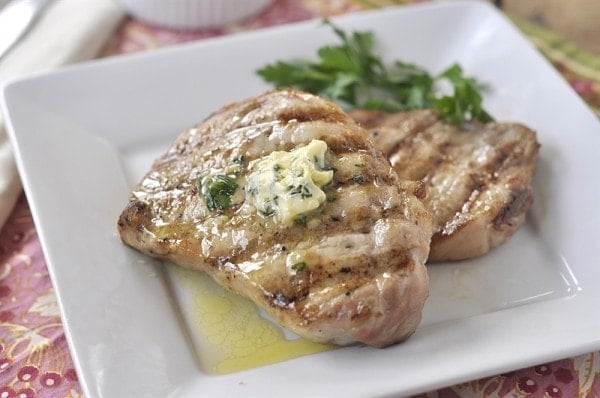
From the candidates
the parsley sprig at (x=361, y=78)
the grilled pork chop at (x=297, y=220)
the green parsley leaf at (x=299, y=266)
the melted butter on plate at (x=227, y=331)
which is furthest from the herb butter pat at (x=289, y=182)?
the parsley sprig at (x=361, y=78)

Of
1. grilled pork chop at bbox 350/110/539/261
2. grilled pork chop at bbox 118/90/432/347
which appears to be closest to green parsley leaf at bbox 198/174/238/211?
grilled pork chop at bbox 118/90/432/347

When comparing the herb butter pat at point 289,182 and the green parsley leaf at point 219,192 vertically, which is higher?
the herb butter pat at point 289,182

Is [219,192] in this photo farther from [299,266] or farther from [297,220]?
[299,266]

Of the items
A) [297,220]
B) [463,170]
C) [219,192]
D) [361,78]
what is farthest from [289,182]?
[361,78]

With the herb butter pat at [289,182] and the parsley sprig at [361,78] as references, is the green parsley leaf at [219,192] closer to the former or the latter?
the herb butter pat at [289,182]

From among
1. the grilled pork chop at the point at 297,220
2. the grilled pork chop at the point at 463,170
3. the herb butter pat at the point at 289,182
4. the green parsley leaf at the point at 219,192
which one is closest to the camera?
the grilled pork chop at the point at 297,220

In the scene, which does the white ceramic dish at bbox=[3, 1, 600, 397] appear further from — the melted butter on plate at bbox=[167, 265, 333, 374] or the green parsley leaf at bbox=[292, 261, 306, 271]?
the green parsley leaf at bbox=[292, 261, 306, 271]

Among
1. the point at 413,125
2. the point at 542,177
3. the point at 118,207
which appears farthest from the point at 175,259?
the point at 542,177
